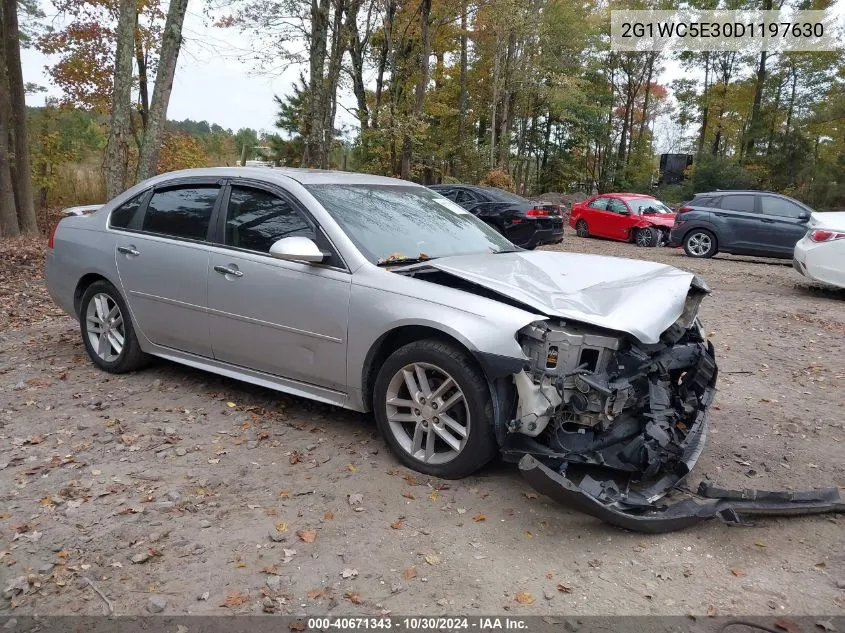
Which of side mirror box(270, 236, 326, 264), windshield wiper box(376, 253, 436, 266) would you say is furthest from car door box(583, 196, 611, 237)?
side mirror box(270, 236, 326, 264)

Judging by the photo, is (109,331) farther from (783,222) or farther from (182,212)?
(783,222)

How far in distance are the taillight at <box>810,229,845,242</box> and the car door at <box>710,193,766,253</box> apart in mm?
5025

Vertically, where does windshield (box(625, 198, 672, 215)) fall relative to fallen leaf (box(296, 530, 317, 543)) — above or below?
above

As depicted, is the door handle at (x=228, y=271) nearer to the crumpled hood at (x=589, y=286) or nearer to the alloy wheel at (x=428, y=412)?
the crumpled hood at (x=589, y=286)

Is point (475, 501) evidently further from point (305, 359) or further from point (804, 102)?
point (804, 102)

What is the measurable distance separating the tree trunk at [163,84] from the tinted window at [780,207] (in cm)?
1264

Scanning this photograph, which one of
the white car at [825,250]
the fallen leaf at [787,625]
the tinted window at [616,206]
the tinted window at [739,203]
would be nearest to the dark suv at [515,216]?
the tinted window at [739,203]

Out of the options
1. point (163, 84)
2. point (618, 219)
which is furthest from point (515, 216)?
point (163, 84)

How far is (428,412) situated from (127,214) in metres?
3.33

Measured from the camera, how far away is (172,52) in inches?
411

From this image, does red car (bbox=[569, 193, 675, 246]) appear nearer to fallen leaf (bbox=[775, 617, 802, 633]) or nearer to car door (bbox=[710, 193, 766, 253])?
car door (bbox=[710, 193, 766, 253])

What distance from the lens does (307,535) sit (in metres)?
3.17

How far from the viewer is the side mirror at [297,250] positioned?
3900 millimetres

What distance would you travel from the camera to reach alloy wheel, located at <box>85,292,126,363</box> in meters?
5.39
